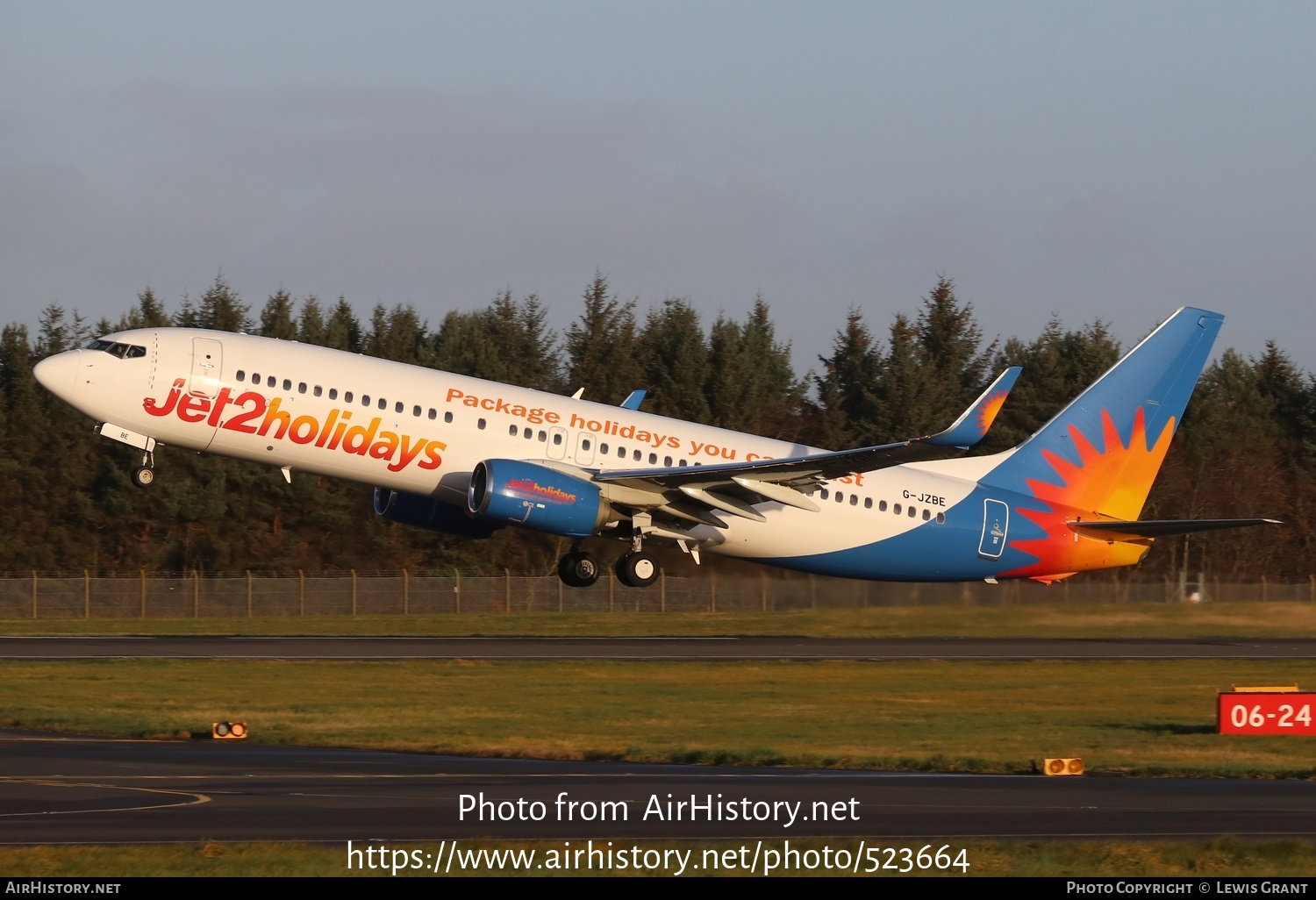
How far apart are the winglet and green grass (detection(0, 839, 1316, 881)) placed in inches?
577

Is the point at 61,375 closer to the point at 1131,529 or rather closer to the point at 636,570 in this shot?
the point at 636,570

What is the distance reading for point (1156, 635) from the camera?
47.0 metres

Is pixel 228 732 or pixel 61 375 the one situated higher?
pixel 61 375

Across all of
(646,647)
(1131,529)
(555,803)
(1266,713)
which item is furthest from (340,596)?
(555,803)

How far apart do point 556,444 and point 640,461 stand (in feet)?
6.77

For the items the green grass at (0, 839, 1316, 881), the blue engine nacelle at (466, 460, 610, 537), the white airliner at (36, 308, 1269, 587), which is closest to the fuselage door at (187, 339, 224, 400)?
the white airliner at (36, 308, 1269, 587)

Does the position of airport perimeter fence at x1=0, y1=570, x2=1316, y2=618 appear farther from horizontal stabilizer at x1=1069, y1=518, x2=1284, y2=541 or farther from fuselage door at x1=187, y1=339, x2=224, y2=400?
fuselage door at x1=187, y1=339, x2=224, y2=400

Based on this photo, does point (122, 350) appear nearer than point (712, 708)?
No

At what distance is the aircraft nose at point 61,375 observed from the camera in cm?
3347

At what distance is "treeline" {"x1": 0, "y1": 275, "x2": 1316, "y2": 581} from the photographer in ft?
242

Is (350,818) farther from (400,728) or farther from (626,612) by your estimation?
(626,612)

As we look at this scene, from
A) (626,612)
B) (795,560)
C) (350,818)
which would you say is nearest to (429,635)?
(626,612)

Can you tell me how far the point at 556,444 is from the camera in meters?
35.7

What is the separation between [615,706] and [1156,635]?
2083 cm
